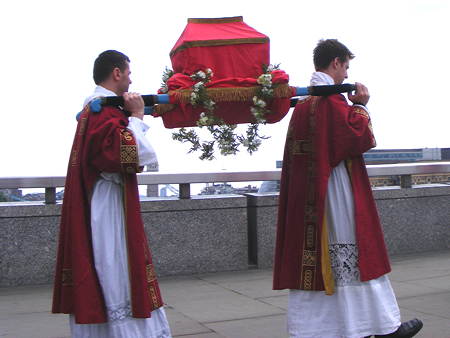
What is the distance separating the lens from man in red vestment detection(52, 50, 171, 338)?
406 centimetres

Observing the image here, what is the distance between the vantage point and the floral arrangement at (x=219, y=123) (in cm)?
454

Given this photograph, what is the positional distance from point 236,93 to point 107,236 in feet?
4.27

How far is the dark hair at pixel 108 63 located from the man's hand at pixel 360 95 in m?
1.55

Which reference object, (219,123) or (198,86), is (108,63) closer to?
(198,86)

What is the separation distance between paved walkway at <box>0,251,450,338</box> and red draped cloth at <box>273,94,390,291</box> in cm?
105

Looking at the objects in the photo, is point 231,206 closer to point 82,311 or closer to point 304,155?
point 304,155

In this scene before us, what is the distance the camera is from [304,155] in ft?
15.4

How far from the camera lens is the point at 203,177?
328 inches

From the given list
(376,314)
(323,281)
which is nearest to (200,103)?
(323,281)

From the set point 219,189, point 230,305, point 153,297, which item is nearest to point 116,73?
point 153,297

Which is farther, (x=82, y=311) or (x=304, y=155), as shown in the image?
(x=304, y=155)

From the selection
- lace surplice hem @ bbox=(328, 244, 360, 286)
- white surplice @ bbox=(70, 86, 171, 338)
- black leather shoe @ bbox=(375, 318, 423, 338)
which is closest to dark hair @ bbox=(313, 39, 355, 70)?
lace surplice hem @ bbox=(328, 244, 360, 286)

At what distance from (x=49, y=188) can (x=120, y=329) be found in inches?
160

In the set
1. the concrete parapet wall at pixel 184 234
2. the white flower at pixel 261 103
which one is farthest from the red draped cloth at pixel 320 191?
the concrete parapet wall at pixel 184 234
